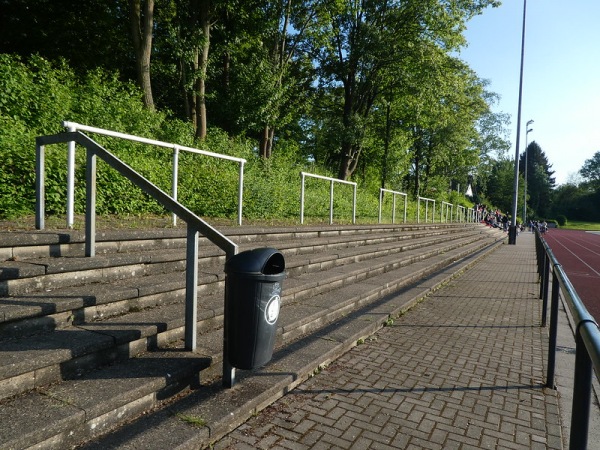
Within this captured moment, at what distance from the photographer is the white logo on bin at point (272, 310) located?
9.95ft

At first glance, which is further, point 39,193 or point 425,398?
point 39,193

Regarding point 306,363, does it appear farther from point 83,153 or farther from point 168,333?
point 83,153

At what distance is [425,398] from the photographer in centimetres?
352

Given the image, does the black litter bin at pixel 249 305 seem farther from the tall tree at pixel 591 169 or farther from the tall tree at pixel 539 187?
the tall tree at pixel 591 169

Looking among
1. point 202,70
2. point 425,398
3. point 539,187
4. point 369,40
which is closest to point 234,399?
point 425,398

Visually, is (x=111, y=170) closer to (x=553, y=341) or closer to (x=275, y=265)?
(x=275, y=265)

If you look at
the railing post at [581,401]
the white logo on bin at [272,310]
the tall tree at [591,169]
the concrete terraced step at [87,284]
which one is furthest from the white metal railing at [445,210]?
the tall tree at [591,169]

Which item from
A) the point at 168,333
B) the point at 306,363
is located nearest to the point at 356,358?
the point at 306,363

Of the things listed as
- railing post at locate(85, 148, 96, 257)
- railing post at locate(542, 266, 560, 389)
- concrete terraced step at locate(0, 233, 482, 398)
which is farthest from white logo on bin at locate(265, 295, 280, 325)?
railing post at locate(542, 266, 560, 389)

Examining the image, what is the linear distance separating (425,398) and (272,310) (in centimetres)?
154

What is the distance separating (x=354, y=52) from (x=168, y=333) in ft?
65.8

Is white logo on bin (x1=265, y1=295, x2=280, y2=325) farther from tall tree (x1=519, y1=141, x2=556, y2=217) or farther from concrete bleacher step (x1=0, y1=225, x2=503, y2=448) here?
tall tree (x1=519, y1=141, x2=556, y2=217)

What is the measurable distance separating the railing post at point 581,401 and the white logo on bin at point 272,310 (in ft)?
6.03

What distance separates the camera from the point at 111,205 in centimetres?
636
